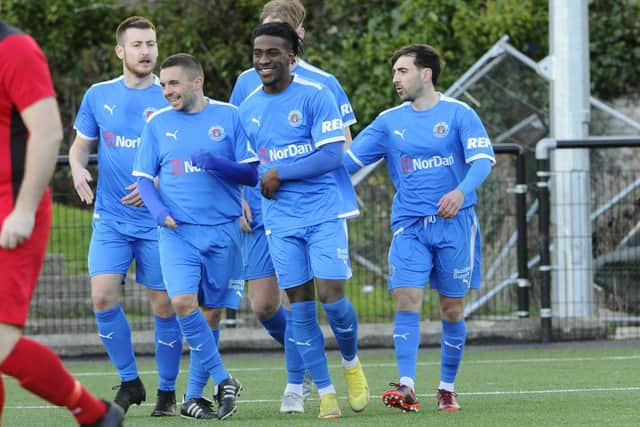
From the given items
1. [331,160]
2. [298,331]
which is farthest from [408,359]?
[331,160]

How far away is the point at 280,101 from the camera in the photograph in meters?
7.76

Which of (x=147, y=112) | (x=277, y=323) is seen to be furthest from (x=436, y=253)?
(x=147, y=112)

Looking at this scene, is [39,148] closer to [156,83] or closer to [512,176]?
[156,83]

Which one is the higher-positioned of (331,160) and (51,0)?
(51,0)

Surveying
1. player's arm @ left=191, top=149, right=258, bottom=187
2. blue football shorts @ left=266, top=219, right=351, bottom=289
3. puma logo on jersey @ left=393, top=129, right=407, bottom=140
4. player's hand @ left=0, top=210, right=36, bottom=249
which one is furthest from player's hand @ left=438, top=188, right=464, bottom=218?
player's hand @ left=0, top=210, right=36, bottom=249

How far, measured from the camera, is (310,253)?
7719 millimetres

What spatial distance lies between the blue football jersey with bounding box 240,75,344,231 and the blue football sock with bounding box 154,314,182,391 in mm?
1074

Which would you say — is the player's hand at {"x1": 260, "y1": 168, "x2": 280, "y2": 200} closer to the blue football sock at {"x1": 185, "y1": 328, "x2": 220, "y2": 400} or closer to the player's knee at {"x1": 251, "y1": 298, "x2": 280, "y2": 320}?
the blue football sock at {"x1": 185, "y1": 328, "x2": 220, "y2": 400}

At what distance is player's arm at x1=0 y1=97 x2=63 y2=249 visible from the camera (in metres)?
5.16

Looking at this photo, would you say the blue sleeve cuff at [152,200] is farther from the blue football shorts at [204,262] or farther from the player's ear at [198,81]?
the player's ear at [198,81]

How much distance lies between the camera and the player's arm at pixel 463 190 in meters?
8.02


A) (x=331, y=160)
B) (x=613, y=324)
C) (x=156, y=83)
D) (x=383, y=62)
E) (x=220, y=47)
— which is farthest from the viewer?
(x=220, y=47)

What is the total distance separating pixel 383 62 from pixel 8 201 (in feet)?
45.0

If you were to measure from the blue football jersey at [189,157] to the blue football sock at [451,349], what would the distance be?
145 centimetres
